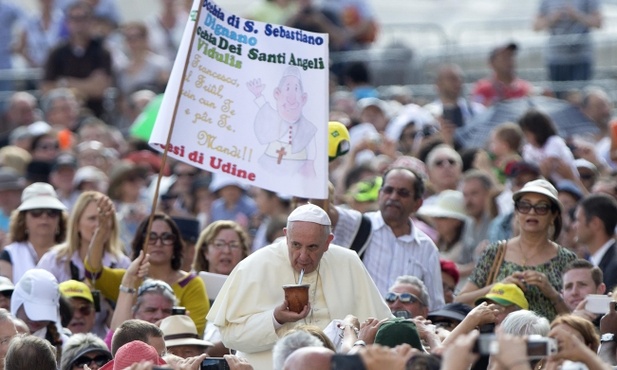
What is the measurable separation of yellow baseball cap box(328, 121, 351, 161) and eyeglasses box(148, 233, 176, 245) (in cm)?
132

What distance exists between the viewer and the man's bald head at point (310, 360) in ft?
27.9

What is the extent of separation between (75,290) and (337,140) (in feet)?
7.29

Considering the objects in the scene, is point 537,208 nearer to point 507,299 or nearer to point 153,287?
point 507,299

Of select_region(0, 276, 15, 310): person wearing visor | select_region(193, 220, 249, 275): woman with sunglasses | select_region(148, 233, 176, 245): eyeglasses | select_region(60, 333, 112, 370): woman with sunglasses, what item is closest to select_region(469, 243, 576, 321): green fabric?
select_region(193, 220, 249, 275): woman with sunglasses

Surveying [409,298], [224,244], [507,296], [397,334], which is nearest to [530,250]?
[507,296]

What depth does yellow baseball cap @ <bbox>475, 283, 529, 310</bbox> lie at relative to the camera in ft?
38.9

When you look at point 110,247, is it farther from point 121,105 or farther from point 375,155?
point 121,105

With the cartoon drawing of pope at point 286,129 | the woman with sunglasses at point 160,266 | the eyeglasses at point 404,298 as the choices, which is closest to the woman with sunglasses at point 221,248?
the woman with sunglasses at point 160,266

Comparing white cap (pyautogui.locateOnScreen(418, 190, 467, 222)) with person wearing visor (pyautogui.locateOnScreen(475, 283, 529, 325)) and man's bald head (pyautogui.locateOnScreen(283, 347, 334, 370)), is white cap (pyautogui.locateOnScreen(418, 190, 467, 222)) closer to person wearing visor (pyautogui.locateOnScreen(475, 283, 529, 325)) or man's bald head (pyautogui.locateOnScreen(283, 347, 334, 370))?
person wearing visor (pyautogui.locateOnScreen(475, 283, 529, 325))

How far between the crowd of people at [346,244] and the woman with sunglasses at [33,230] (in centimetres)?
2

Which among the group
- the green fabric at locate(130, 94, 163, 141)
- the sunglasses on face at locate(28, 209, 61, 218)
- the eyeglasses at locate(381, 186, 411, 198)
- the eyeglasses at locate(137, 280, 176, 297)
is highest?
the green fabric at locate(130, 94, 163, 141)

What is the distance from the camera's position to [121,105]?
22.7m

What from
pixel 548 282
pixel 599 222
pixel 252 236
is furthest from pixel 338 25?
pixel 548 282

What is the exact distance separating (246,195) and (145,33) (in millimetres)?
5587
